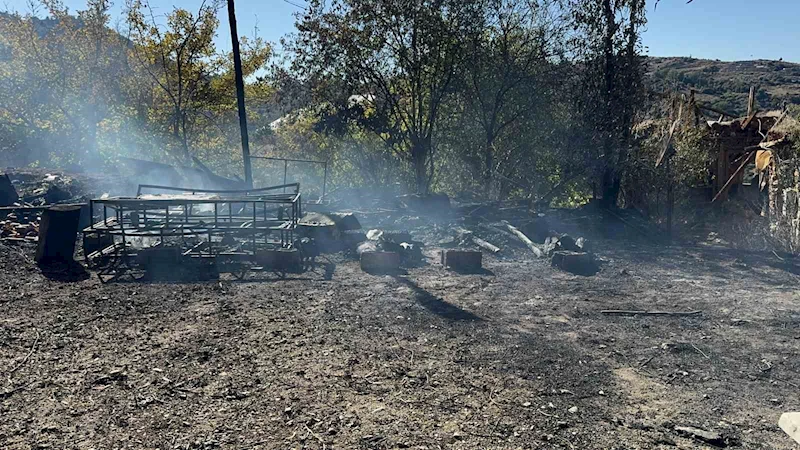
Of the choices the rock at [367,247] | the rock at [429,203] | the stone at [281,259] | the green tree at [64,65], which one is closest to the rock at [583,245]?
the rock at [367,247]

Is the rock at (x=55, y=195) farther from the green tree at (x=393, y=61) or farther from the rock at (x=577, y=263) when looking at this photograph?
the rock at (x=577, y=263)

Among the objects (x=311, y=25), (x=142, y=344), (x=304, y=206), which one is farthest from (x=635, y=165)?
(x=142, y=344)

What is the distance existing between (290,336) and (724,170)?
1516 cm

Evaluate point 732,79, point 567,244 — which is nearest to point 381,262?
point 567,244

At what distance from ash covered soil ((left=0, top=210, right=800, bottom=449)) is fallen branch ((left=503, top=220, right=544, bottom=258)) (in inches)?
77.4

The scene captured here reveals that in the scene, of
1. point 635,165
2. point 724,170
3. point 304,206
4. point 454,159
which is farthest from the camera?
point 454,159

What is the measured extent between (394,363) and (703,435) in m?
2.59

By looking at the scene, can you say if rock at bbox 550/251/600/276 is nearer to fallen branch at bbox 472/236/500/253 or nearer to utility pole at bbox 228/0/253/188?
fallen branch at bbox 472/236/500/253

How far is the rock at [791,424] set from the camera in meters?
3.78

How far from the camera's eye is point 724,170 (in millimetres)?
16219

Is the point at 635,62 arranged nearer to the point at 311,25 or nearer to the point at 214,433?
the point at 311,25

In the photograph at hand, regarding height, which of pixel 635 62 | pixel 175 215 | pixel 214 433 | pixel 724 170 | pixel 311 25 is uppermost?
pixel 311 25

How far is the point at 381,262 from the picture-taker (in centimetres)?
934

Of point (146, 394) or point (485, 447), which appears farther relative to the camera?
point (146, 394)
